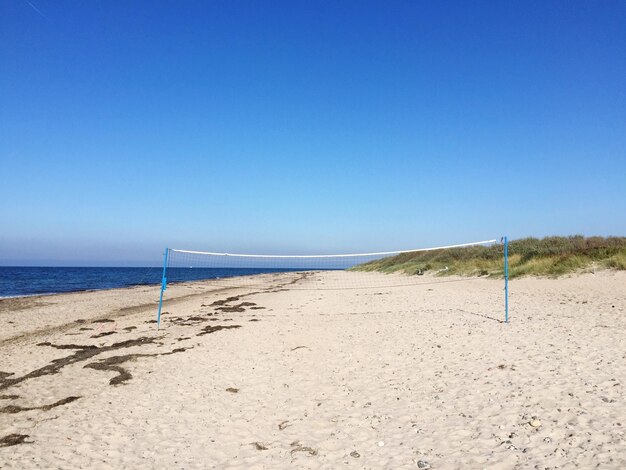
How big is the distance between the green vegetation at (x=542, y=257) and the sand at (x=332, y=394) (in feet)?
24.7

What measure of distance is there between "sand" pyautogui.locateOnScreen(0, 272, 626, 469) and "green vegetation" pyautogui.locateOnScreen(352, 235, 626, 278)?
7516 mm

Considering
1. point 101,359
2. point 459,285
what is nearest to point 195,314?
point 101,359

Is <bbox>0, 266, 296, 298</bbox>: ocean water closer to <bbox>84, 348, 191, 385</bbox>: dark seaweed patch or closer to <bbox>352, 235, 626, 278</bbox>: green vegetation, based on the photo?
<bbox>84, 348, 191, 385</bbox>: dark seaweed patch

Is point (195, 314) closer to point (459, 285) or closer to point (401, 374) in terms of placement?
point (401, 374)

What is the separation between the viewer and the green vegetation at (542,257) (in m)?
18.6

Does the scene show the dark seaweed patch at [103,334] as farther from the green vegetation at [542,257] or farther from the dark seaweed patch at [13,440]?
the green vegetation at [542,257]

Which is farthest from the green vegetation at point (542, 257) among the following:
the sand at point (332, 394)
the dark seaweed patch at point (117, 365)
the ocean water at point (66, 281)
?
the ocean water at point (66, 281)

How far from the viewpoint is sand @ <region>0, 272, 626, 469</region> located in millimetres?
4344

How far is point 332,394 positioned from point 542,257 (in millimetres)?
20268

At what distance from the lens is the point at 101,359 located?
349 inches

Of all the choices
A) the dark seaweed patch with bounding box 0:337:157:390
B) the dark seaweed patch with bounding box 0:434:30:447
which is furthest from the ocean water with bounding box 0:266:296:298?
the dark seaweed patch with bounding box 0:434:30:447

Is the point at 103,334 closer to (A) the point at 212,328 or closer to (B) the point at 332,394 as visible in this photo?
(A) the point at 212,328

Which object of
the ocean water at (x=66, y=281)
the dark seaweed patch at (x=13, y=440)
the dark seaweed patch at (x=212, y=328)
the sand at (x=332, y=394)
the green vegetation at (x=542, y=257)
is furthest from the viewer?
the ocean water at (x=66, y=281)

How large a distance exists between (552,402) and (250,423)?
3952 mm
